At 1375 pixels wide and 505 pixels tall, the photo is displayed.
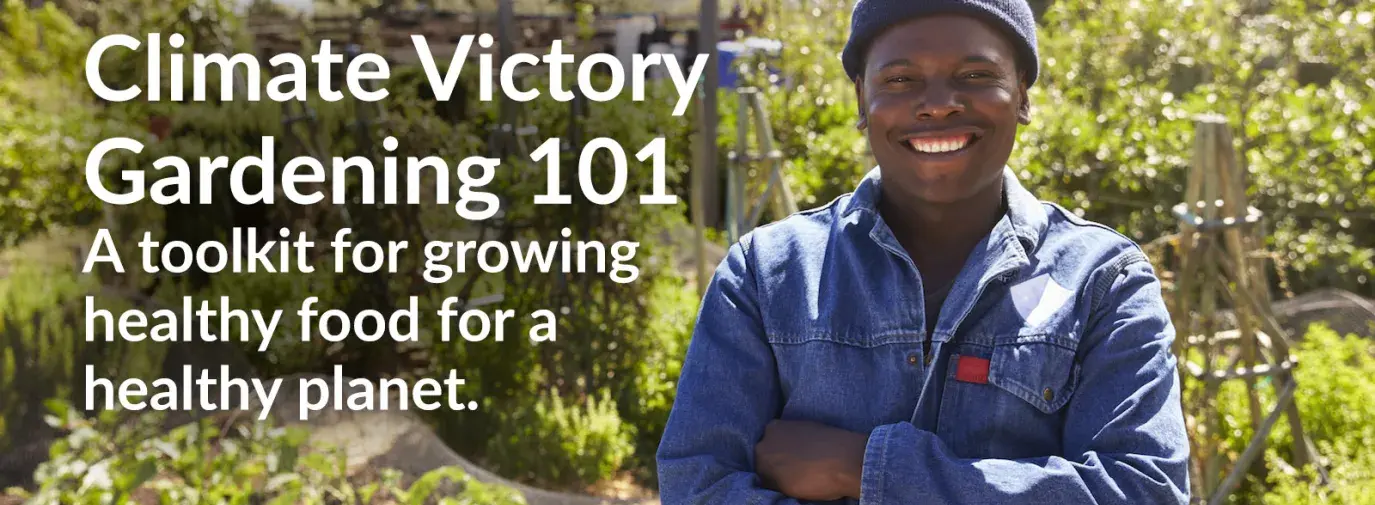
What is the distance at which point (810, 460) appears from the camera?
144 centimetres

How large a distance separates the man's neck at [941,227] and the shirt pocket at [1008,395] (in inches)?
4.7

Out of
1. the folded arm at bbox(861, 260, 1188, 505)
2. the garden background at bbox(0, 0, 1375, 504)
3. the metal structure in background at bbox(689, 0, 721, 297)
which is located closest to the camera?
the folded arm at bbox(861, 260, 1188, 505)

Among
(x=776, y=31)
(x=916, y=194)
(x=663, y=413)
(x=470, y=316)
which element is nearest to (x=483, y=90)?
(x=470, y=316)

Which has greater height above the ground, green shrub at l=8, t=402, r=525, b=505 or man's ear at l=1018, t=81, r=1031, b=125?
man's ear at l=1018, t=81, r=1031, b=125

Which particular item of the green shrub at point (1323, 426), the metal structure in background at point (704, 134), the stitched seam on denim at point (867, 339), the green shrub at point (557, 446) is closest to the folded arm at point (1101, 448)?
the stitched seam on denim at point (867, 339)

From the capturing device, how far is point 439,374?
480cm

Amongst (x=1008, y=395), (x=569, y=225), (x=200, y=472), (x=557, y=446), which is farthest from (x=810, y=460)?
(x=569, y=225)

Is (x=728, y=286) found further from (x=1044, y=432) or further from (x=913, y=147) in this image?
(x=1044, y=432)

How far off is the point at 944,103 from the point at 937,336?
0.27m

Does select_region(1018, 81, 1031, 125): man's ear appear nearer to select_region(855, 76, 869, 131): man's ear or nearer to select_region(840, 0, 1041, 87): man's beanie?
select_region(840, 0, 1041, 87): man's beanie

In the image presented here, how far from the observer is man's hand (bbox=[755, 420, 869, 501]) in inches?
56.3

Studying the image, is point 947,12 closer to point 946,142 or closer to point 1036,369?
point 946,142

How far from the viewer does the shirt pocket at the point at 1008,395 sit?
1421 mm

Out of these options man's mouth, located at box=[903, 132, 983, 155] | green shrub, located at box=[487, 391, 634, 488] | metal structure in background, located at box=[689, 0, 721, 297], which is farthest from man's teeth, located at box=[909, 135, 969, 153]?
metal structure in background, located at box=[689, 0, 721, 297]
